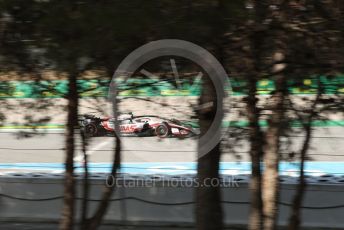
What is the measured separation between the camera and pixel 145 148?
502 centimetres

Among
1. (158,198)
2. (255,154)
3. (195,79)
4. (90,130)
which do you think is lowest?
(158,198)

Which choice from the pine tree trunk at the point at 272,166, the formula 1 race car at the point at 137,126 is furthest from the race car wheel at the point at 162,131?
the pine tree trunk at the point at 272,166

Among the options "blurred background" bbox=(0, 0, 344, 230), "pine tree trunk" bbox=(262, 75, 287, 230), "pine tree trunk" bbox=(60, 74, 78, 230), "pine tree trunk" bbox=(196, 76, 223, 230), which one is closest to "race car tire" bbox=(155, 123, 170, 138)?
"blurred background" bbox=(0, 0, 344, 230)

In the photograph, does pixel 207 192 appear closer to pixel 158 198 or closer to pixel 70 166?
pixel 70 166

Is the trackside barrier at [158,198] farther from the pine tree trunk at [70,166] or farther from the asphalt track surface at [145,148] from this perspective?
the pine tree trunk at [70,166]

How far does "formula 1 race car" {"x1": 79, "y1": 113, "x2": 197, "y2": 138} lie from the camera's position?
408cm

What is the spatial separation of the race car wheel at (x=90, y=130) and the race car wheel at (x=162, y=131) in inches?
21.3

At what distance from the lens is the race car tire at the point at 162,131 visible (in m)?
4.16

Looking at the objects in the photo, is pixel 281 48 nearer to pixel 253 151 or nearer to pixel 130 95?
pixel 253 151

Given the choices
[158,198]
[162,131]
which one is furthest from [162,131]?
[158,198]

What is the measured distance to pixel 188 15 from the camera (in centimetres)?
266

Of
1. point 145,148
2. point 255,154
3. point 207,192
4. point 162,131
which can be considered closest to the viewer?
point 207,192

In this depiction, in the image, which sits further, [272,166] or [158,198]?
[158,198]

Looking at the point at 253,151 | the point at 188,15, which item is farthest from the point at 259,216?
the point at 188,15
